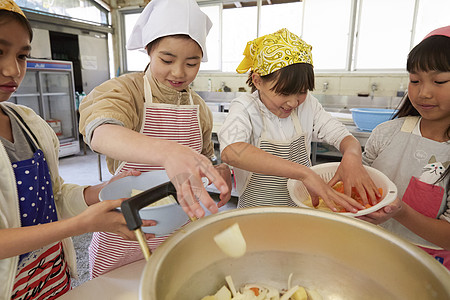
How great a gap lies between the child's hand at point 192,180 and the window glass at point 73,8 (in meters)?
5.19

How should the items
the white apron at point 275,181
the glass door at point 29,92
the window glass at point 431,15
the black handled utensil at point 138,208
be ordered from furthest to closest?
the glass door at point 29,92 → the window glass at point 431,15 → the white apron at point 275,181 → the black handled utensil at point 138,208

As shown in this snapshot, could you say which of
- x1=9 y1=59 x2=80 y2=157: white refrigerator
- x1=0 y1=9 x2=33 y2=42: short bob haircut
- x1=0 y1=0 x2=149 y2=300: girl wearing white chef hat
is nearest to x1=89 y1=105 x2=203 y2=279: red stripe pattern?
x1=0 y1=0 x2=149 y2=300: girl wearing white chef hat

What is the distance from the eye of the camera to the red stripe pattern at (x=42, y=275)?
2.58ft

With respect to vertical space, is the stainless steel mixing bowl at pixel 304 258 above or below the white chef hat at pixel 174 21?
below

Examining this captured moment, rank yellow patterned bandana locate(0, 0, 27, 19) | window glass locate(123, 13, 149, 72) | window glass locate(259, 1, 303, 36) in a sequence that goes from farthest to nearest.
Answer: window glass locate(123, 13, 149, 72) → window glass locate(259, 1, 303, 36) → yellow patterned bandana locate(0, 0, 27, 19)

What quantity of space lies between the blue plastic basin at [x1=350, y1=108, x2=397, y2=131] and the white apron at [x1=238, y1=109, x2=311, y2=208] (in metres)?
1.14

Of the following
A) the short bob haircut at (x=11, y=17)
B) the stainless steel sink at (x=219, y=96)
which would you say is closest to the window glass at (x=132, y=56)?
the stainless steel sink at (x=219, y=96)

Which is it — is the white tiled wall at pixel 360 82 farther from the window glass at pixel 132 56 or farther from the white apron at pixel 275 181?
the white apron at pixel 275 181

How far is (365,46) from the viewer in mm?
4203

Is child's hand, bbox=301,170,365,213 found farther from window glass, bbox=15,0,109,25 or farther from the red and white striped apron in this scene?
window glass, bbox=15,0,109,25

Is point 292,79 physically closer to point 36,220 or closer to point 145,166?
point 145,166

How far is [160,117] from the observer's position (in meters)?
1.06

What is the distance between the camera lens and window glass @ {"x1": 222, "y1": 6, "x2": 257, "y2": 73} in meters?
4.89

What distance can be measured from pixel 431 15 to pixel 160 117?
14.1 feet
